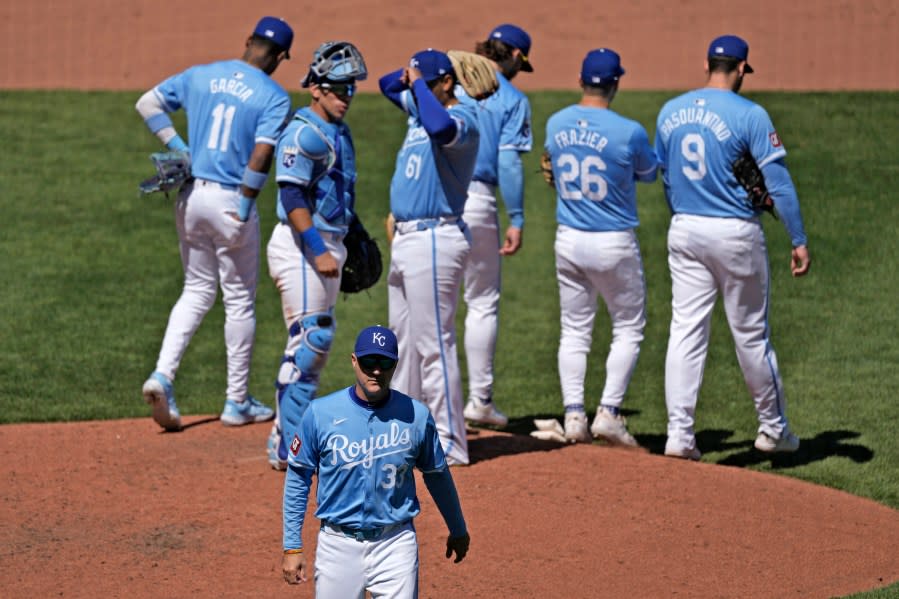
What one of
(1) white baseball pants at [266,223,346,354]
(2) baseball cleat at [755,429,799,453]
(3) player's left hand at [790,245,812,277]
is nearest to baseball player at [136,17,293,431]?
(1) white baseball pants at [266,223,346,354]

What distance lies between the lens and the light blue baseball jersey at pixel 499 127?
9.33 meters

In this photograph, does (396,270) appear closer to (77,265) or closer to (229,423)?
(229,423)

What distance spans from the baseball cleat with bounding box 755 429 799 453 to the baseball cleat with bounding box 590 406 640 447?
2.48 feet

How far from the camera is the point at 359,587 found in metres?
5.21

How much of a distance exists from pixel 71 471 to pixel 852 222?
8.35 m

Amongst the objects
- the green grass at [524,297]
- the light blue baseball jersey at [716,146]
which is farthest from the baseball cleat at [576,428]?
the light blue baseball jersey at [716,146]

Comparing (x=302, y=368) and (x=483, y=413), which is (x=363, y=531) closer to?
(x=302, y=368)

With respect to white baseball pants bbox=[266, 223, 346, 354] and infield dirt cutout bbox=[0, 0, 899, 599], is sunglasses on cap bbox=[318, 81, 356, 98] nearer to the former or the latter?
white baseball pants bbox=[266, 223, 346, 354]

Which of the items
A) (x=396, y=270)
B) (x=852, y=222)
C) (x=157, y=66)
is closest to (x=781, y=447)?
(x=396, y=270)

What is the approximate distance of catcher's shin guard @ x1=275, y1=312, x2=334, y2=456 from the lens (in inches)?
308

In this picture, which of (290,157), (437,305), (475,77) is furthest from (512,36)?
(290,157)

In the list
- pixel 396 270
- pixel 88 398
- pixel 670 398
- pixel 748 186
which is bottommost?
pixel 88 398

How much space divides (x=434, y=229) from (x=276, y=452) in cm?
151

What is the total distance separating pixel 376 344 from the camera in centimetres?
517
